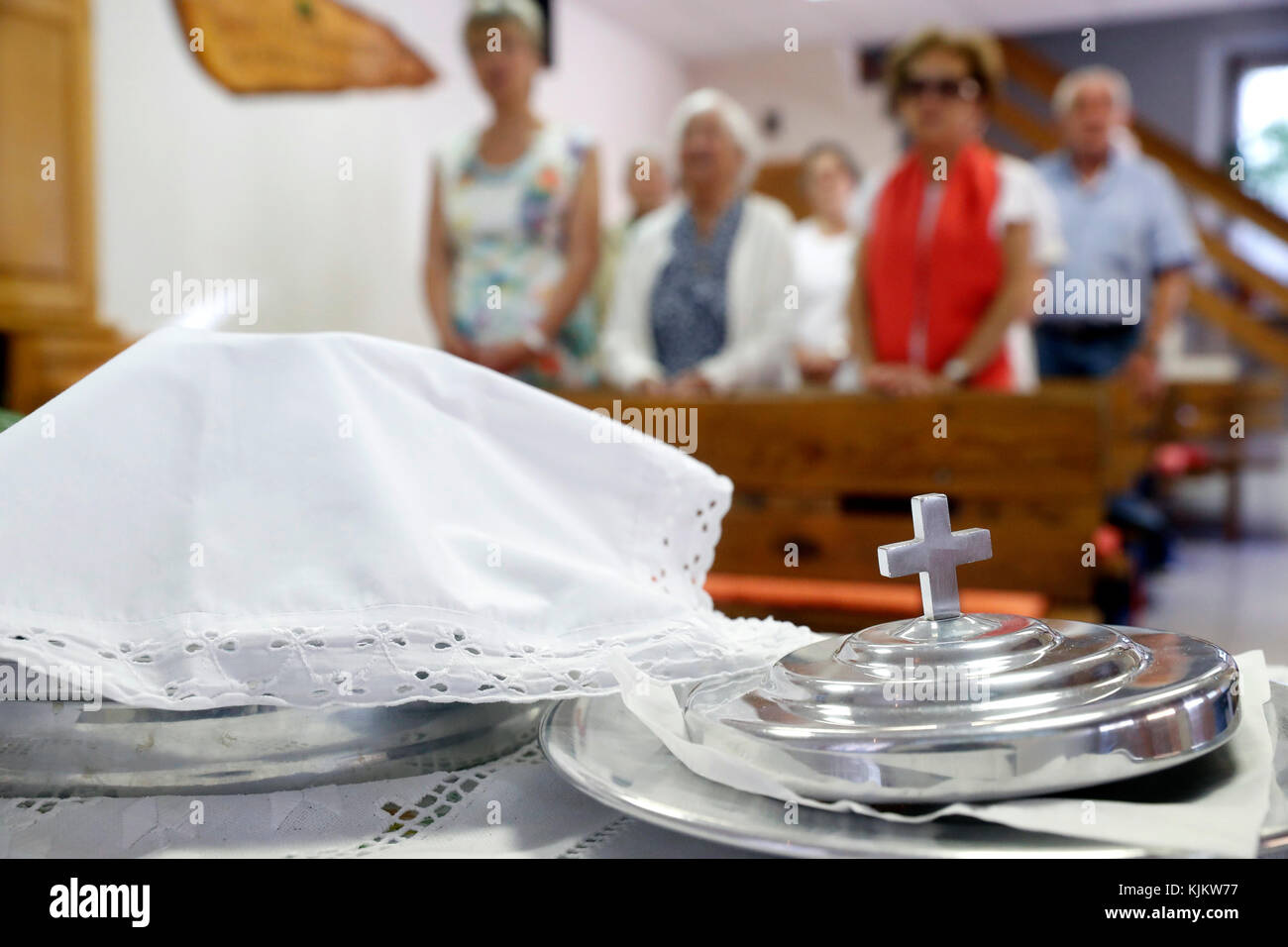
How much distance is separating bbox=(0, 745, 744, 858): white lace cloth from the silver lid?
41mm

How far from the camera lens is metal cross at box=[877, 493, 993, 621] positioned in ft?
1.09

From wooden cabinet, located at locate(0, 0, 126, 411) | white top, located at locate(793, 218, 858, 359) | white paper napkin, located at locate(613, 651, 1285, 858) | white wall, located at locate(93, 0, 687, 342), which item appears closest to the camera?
white paper napkin, located at locate(613, 651, 1285, 858)

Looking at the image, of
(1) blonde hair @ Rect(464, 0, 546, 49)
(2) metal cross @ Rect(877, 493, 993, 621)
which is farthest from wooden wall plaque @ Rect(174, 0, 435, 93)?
(2) metal cross @ Rect(877, 493, 993, 621)

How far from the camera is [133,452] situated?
35cm

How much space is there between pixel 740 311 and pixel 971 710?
6.60 feet

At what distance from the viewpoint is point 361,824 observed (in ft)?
1.08

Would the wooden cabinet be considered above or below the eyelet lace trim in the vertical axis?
above

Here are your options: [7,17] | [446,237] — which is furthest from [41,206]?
[446,237]

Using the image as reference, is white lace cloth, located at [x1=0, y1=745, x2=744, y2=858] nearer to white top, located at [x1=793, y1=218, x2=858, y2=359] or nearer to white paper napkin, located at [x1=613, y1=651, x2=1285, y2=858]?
white paper napkin, located at [x1=613, y1=651, x2=1285, y2=858]

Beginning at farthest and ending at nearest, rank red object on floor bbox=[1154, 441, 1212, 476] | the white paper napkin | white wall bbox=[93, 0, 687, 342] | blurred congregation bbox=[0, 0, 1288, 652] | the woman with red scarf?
red object on floor bbox=[1154, 441, 1212, 476]
white wall bbox=[93, 0, 687, 342]
the woman with red scarf
blurred congregation bbox=[0, 0, 1288, 652]
the white paper napkin

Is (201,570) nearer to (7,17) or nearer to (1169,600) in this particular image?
(7,17)

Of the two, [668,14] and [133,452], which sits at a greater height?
[668,14]

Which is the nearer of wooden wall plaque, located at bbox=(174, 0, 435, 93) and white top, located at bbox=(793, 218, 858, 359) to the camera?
wooden wall plaque, located at bbox=(174, 0, 435, 93)
